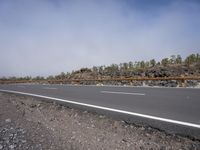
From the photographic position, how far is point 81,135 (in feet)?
17.3

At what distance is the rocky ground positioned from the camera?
14.7 ft

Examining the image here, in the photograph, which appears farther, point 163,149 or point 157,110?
point 157,110

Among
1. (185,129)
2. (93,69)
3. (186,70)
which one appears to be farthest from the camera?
(93,69)

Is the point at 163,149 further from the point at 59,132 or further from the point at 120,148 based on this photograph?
the point at 59,132

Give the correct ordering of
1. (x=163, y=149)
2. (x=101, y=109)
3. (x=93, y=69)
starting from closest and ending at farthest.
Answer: (x=163, y=149)
(x=101, y=109)
(x=93, y=69)

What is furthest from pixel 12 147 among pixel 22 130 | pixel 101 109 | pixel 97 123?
pixel 101 109

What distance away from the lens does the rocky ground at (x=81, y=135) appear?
4.49m

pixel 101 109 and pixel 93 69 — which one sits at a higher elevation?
pixel 93 69

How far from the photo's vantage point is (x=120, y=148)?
4.38m

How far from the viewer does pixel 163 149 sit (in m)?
4.27

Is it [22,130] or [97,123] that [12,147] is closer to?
[22,130]

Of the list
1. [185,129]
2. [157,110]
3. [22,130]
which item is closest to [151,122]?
[185,129]

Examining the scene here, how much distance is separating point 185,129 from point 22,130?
158 inches

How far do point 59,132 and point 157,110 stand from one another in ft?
11.7
